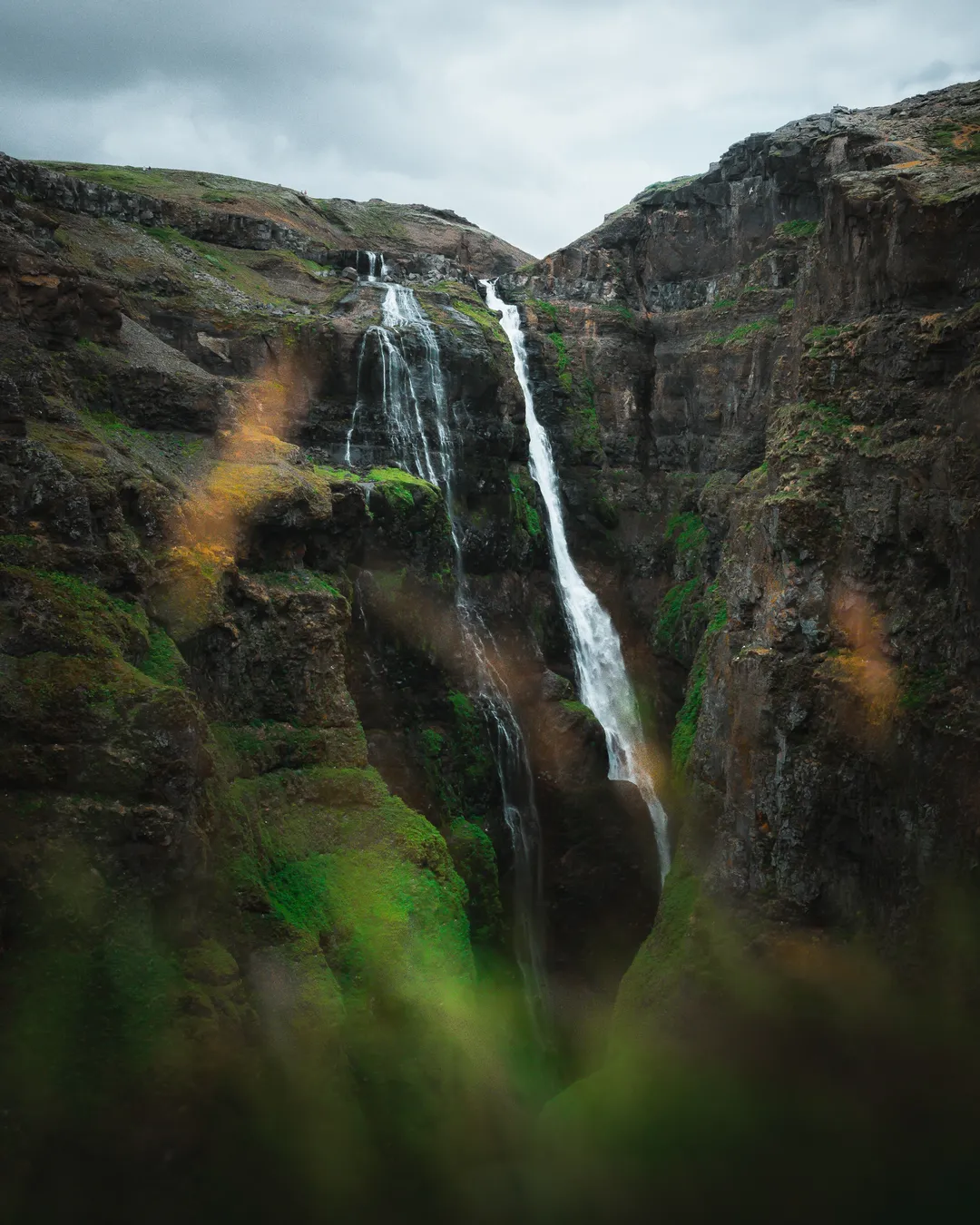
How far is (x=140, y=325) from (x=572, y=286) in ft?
66.4

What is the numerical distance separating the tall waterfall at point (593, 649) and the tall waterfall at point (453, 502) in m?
3.82

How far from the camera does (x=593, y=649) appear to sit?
31.5 metres

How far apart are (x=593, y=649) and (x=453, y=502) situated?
24.1 ft

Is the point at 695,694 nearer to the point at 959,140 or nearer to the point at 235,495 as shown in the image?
the point at 235,495

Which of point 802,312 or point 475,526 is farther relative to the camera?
point 475,526

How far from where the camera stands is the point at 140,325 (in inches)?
1032

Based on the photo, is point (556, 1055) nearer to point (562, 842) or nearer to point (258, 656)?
point (562, 842)

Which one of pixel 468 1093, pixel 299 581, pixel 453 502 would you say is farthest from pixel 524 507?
pixel 468 1093

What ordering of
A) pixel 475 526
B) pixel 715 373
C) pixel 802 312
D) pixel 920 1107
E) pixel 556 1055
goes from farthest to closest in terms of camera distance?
pixel 715 373, pixel 475 526, pixel 802 312, pixel 556 1055, pixel 920 1107

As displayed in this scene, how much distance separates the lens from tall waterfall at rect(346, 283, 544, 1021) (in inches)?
958

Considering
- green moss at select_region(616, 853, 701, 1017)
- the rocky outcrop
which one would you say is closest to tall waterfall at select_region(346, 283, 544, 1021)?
green moss at select_region(616, 853, 701, 1017)

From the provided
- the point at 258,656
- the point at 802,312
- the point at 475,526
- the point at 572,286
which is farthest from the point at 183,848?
the point at 572,286

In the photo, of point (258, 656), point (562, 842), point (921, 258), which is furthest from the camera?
point (562, 842)

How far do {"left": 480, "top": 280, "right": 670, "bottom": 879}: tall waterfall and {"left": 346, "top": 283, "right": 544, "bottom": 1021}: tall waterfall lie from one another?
3824 mm
